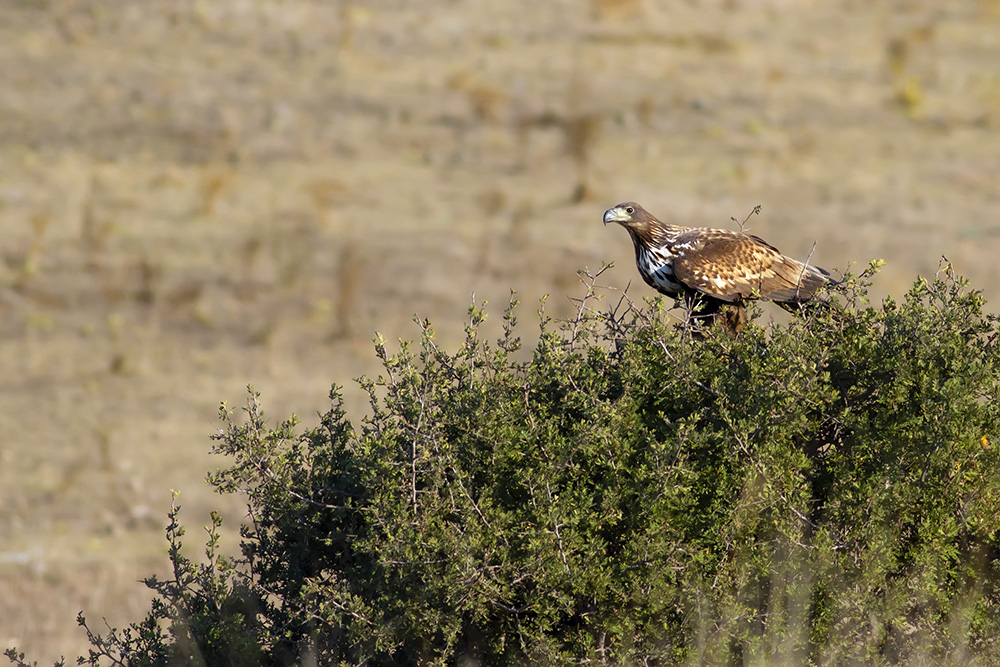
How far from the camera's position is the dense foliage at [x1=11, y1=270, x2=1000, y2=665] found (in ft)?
14.2

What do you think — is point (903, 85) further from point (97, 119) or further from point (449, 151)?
point (97, 119)

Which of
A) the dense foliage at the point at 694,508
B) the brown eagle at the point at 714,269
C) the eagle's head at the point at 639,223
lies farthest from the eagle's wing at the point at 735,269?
the dense foliage at the point at 694,508

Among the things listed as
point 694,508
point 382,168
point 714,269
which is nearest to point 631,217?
point 714,269

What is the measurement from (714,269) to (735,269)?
111 millimetres

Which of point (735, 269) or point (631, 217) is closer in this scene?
point (735, 269)

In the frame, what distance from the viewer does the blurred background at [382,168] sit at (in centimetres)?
1444

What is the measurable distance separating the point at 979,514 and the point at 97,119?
14998mm

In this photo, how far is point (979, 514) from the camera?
14.4 feet

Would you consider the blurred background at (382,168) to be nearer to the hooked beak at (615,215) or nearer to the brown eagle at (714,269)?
the hooked beak at (615,215)

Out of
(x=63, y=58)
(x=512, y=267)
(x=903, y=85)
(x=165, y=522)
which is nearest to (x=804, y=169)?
(x=903, y=85)

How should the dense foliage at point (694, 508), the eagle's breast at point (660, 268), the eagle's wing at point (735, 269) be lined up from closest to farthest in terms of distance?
the dense foliage at point (694, 508)
the eagle's wing at point (735, 269)
the eagle's breast at point (660, 268)

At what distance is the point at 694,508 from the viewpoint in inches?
177

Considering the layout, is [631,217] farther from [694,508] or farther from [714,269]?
[694,508]

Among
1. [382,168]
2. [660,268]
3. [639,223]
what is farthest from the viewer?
[382,168]
